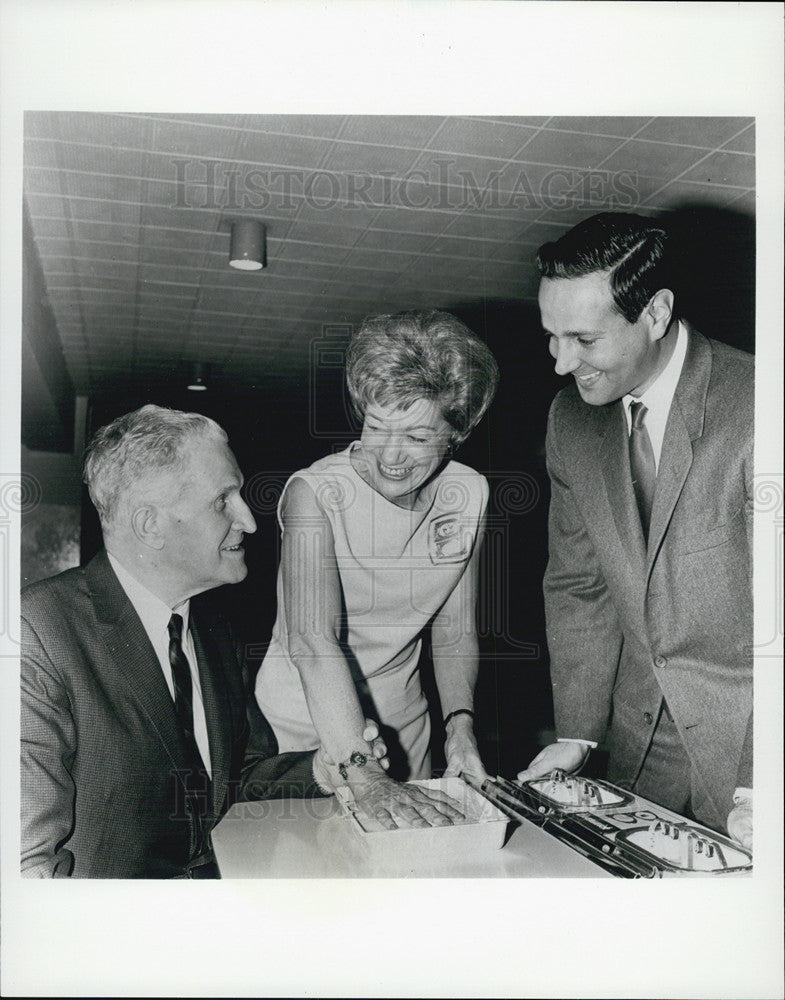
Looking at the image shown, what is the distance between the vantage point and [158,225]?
222cm

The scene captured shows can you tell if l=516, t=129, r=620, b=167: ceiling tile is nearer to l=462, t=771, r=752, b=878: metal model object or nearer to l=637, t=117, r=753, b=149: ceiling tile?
l=637, t=117, r=753, b=149: ceiling tile

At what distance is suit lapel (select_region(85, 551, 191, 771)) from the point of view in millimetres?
2123

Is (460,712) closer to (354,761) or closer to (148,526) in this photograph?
(354,761)

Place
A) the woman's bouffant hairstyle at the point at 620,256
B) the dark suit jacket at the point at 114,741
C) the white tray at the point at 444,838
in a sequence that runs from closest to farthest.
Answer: the white tray at the point at 444,838, the dark suit jacket at the point at 114,741, the woman's bouffant hairstyle at the point at 620,256

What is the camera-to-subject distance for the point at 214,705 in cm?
218

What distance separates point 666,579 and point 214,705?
3.96 ft

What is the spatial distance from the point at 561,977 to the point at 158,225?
2205 millimetres

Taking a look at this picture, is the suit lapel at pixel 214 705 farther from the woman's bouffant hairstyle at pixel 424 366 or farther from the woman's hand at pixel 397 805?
the woman's bouffant hairstyle at pixel 424 366

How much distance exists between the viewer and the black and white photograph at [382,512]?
216 centimetres

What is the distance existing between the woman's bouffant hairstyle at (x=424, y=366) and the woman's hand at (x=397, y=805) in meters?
0.90

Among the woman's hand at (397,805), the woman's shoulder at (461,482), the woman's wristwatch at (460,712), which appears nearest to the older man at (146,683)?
the woman's hand at (397,805)

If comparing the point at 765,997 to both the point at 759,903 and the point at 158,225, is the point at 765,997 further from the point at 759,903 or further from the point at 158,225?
the point at 158,225

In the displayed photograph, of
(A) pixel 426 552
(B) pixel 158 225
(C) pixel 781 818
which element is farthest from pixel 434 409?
(C) pixel 781 818

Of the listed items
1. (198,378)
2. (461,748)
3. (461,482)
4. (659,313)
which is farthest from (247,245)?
(461,748)
